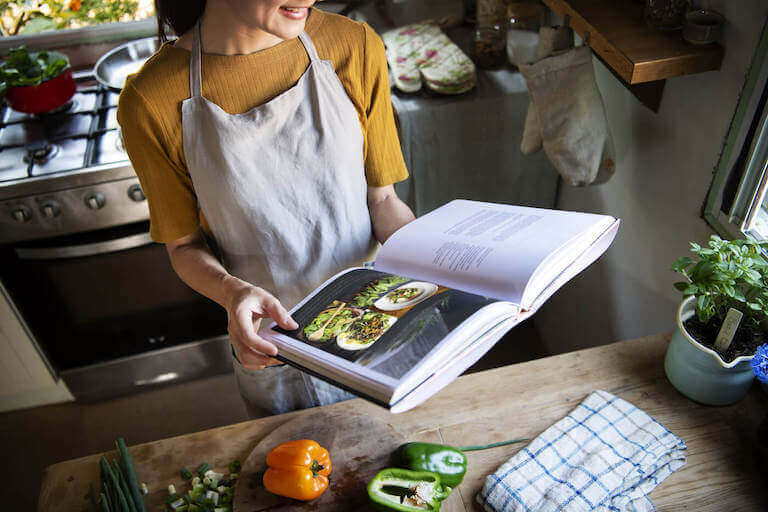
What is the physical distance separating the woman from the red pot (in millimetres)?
1073

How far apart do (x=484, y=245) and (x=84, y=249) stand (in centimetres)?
144

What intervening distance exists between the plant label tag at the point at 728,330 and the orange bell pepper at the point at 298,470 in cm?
71

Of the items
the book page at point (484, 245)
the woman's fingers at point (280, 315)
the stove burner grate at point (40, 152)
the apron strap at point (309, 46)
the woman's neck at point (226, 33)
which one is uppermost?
the woman's neck at point (226, 33)

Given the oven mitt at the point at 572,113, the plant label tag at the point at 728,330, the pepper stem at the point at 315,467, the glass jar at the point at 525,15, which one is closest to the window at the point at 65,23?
the glass jar at the point at 525,15

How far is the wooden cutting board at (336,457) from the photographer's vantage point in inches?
37.8

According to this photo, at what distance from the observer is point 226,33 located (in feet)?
3.17

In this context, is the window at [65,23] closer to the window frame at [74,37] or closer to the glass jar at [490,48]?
the window frame at [74,37]

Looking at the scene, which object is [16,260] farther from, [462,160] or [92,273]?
[462,160]

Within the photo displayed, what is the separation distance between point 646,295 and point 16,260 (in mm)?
1867

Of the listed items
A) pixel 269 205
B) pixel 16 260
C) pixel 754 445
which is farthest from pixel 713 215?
pixel 16 260

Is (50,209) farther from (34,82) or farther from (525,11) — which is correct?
(525,11)

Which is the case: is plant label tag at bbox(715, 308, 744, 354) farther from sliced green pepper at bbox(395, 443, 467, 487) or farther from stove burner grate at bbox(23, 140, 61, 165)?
stove burner grate at bbox(23, 140, 61, 165)

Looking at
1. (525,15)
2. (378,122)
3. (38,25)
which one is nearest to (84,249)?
(38,25)

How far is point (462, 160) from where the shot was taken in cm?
185
